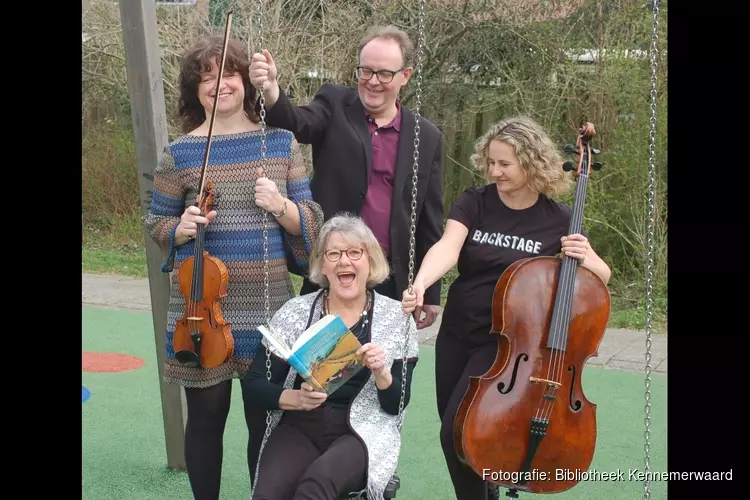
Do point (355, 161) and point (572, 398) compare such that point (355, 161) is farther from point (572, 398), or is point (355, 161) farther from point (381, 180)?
point (572, 398)

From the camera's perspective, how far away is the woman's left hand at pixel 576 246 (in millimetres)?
2994

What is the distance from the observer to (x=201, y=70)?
319cm

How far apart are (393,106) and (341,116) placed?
0.20 metres

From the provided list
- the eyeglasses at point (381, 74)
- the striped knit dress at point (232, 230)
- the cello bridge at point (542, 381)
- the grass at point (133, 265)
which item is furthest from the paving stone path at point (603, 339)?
the striped knit dress at point (232, 230)

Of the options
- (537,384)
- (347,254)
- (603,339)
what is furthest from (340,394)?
(603,339)

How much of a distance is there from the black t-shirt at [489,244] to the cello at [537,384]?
0.15 meters

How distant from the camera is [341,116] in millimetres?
3459

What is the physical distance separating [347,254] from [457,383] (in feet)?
1.91

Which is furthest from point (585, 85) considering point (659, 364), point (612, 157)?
point (659, 364)

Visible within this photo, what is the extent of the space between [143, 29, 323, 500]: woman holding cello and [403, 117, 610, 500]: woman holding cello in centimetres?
53

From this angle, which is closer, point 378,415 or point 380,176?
point 378,415

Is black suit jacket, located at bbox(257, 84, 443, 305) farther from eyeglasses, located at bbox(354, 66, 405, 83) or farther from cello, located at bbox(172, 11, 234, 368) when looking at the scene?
cello, located at bbox(172, 11, 234, 368)

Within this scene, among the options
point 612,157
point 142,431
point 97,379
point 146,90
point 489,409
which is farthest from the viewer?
point 612,157
